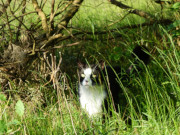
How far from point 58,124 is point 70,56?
271cm

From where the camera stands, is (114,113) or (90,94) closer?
(114,113)

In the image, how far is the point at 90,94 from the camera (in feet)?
10.9

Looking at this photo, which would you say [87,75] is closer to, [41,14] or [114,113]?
[41,14]

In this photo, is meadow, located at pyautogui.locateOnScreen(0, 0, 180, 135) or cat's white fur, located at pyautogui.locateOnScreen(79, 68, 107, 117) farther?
cat's white fur, located at pyautogui.locateOnScreen(79, 68, 107, 117)

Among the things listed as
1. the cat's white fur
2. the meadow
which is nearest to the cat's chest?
the cat's white fur

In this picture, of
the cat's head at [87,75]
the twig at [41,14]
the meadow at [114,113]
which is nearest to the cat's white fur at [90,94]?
the cat's head at [87,75]

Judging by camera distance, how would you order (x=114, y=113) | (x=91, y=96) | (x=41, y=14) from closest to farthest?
(x=114, y=113) → (x=41, y=14) → (x=91, y=96)

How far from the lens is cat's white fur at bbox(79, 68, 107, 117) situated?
3186 millimetres

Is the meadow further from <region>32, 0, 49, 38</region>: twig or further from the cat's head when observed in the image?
<region>32, 0, 49, 38</region>: twig

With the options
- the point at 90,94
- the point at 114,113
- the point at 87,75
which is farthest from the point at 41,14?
the point at 114,113

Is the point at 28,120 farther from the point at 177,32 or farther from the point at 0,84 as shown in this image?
the point at 177,32

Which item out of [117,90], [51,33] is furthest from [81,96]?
[51,33]

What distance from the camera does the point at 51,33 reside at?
3.30 metres

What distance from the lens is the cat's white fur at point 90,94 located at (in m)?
3.19
